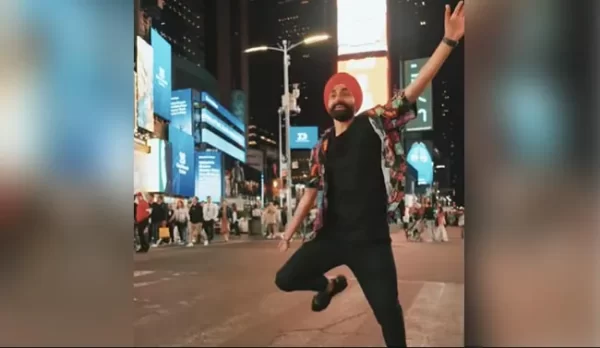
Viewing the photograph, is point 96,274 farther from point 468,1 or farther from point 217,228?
point 468,1

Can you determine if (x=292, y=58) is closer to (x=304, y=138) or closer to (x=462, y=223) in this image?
(x=304, y=138)

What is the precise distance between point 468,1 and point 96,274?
169 cm

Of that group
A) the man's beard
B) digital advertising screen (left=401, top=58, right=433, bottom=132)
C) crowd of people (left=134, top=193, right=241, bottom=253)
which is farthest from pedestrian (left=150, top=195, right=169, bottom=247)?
digital advertising screen (left=401, top=58, right=433, bottom=132)

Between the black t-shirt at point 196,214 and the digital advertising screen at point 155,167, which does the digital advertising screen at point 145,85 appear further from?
the black t-shirt at point 196,214

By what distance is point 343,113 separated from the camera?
2033mm

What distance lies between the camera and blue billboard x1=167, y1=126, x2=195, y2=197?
2090 millimetres

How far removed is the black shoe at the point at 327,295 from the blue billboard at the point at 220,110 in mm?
653

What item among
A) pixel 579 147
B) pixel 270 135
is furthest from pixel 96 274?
pixel 579 147

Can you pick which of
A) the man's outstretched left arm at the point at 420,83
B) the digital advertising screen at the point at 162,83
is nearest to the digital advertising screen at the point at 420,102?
the man's outstretched left arm at the point at 420,83

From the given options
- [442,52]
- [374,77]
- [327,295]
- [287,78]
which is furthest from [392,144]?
[327,295]

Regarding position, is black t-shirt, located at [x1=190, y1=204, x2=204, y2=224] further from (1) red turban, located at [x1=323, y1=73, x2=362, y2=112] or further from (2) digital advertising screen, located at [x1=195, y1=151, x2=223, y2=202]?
(1) red turban, located at [x1=323, y1=73, x2=362, y2=112]

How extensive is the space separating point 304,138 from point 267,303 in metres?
0.60

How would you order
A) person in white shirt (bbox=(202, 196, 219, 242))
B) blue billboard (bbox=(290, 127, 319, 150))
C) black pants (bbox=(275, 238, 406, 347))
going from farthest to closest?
person in white shirt (bbox=(202, 196, 219, 242)), blue billboard (bbox=(290, 127, 319, 150)), black pants (bbox=(275, 238, 406, 347))

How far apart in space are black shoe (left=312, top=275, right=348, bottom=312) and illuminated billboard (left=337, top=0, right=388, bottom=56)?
2.60 feet
